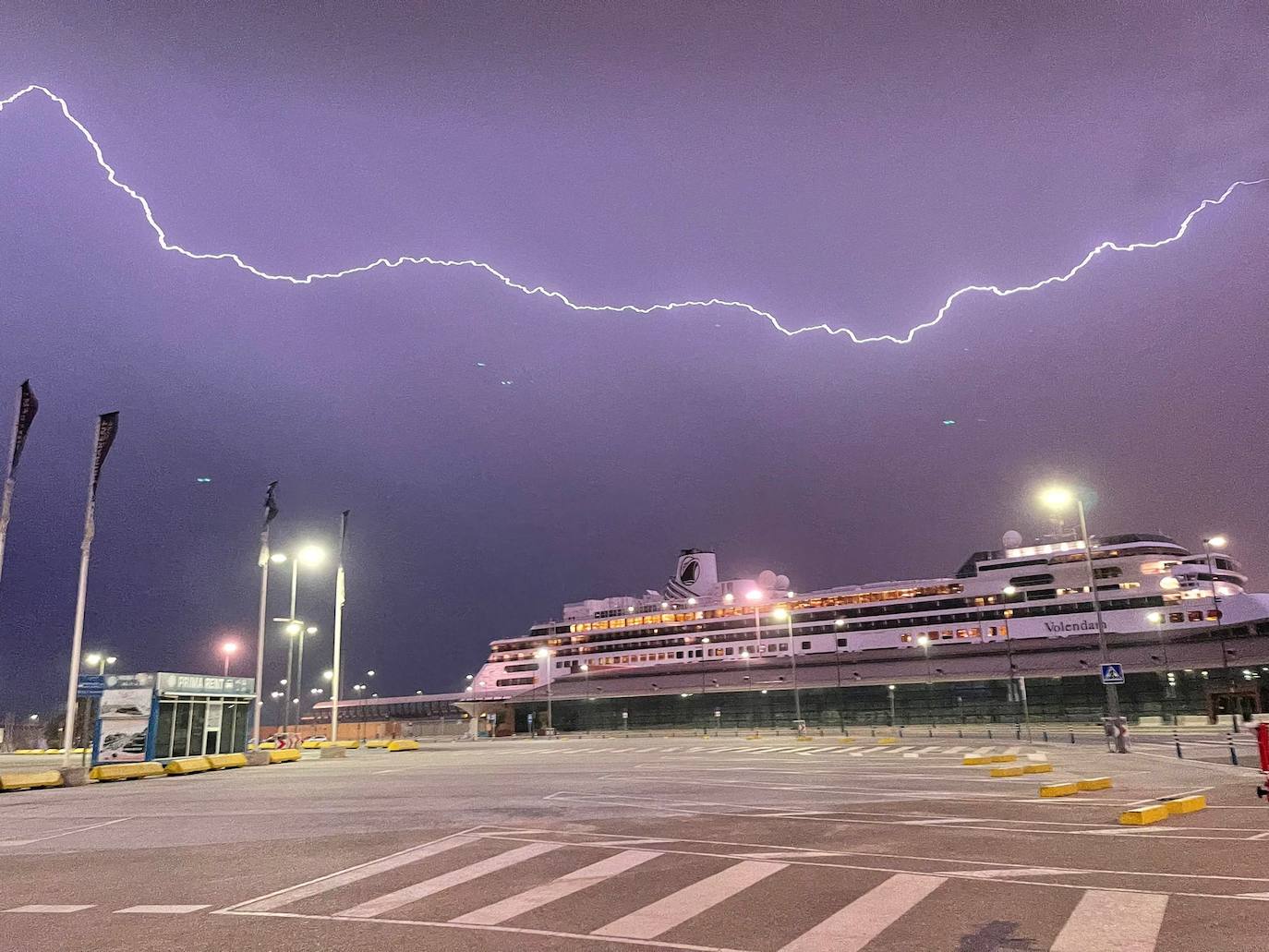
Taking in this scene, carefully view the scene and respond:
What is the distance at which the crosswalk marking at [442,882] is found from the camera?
788 cm

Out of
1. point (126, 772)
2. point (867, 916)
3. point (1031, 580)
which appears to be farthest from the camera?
point (1031, 580)

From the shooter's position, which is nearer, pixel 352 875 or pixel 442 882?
pixel 442 882

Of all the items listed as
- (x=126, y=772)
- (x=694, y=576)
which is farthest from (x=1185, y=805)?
(x=694, y=576)

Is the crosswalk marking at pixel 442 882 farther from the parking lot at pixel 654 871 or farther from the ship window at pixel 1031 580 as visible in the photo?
the ship window at pixel 1031 580

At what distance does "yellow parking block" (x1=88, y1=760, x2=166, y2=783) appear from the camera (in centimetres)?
2837

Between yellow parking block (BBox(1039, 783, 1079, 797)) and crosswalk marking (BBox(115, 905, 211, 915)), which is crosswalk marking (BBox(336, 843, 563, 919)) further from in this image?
yellow parking block (BBox(1039, 783, 1079, 797))

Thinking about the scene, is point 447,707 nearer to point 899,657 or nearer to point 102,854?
point 899,657

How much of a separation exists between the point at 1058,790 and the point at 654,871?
34.7 ft

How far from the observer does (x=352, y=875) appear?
950cm

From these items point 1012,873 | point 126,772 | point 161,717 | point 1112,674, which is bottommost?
point 126,772

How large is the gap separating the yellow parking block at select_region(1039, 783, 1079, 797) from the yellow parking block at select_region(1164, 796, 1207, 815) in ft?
8.18

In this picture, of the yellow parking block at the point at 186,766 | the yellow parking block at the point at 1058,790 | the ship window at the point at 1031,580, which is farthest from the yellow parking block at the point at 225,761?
the ship window at the point at 1031,580

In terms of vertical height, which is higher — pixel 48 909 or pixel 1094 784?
pixel 48 909

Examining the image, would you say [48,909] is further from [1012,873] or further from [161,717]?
[161,717]
